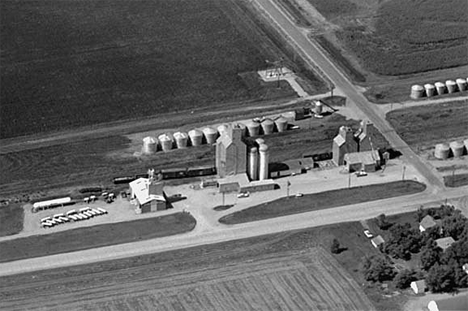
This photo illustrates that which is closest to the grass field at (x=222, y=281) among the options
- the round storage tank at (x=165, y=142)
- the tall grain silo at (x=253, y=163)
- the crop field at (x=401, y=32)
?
the tall grain silo at (x=253, y=163)

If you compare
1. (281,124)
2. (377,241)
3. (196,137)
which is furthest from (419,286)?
(196,137)

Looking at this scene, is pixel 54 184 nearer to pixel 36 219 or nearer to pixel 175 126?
pixel 36 219

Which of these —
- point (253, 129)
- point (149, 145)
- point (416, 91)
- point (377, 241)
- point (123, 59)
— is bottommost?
point (377, 241)

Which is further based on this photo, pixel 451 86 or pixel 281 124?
pixel 451 86

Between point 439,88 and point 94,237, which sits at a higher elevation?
point 439,88

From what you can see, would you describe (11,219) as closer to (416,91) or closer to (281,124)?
(281,124)

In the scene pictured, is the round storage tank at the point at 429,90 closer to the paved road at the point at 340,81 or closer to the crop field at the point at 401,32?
the crop field at the point at 401,32

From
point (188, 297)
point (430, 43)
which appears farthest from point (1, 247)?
point (430, 43)

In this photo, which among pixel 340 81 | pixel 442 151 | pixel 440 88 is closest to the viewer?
pixel 442 151

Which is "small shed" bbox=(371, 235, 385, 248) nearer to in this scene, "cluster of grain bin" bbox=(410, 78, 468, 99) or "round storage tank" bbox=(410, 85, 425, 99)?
"round storage tank" bbox=(410, 85, 425, 99)
